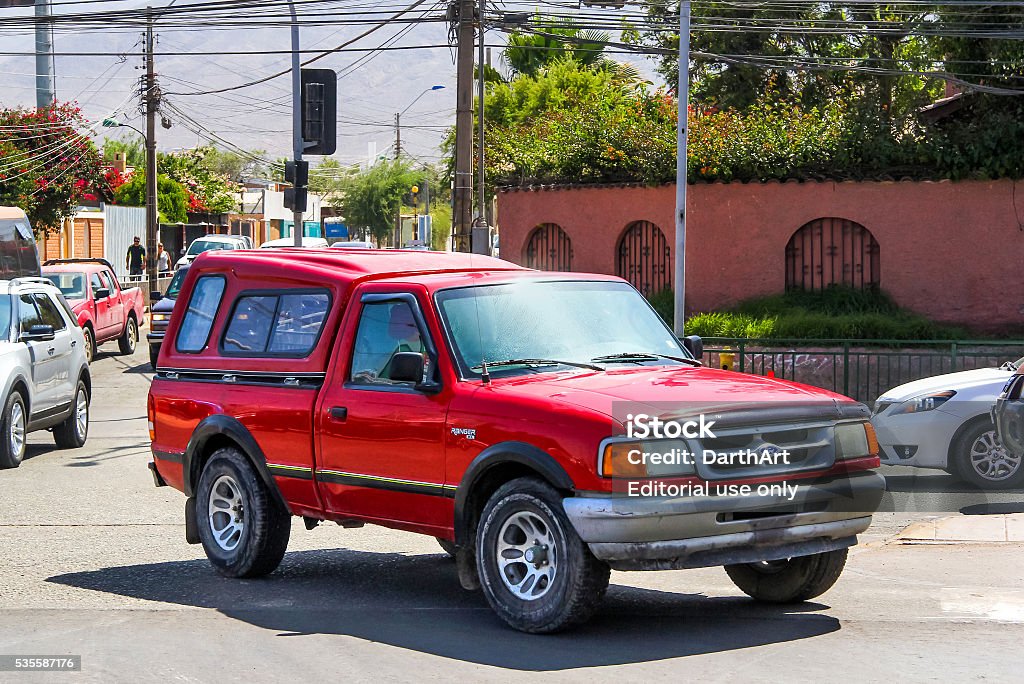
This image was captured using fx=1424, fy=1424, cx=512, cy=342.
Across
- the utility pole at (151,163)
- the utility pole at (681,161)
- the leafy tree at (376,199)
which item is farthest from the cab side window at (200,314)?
the leafy tree at (376,199)

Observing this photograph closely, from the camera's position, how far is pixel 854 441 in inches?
305

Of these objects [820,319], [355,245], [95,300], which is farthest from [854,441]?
[95,300]

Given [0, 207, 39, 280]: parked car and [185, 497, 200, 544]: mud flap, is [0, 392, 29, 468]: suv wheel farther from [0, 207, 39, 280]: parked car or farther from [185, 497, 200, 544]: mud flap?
[0, 207, 39, 280]: parked car

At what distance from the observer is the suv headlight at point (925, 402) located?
13.1m

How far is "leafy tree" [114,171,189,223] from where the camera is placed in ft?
222

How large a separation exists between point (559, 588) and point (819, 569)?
1703mm

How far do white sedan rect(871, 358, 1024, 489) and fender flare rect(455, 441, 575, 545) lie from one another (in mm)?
6540

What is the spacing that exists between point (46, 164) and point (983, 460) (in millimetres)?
36671

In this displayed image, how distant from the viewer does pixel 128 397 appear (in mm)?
23406

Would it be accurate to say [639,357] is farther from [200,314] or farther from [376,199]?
[376,199]

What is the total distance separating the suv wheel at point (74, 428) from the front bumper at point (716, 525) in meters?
11.3

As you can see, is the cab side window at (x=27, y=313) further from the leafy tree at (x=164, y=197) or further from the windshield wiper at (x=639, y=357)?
the leafy tree at (x=164, y=197)

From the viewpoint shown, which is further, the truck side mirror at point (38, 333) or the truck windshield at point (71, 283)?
the truck windshield at point (71, 283)

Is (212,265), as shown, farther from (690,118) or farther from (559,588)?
(690,118)
